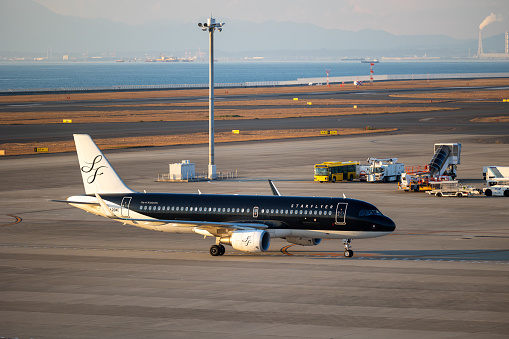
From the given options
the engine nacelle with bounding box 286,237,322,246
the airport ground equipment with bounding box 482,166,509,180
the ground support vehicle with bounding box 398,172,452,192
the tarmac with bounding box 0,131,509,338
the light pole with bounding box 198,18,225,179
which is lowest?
the tarmac with bounding box 0,131,509,338

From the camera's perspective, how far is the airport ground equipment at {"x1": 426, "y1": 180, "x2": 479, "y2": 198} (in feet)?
267

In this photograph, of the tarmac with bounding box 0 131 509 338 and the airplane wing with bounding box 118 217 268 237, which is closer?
the tarmac with bounding box 0 131 509 338

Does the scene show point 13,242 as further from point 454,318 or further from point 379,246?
point 454,318

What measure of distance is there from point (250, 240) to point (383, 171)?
157ft

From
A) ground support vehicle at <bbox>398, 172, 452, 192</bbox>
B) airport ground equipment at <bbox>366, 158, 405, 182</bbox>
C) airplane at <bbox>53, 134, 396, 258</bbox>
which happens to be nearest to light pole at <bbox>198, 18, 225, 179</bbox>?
airport ground equipment at <bbox>366, 158, 405, 182</bbox>

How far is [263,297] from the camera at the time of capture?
3969 cm

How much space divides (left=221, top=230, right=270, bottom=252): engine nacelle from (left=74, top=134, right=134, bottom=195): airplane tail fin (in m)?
10.4

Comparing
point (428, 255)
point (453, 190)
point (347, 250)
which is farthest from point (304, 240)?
point (453, 190)

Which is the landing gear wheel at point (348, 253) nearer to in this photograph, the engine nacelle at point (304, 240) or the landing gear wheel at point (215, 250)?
the engine nacelle at point (304, 240)

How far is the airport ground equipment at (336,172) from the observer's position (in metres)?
92.6

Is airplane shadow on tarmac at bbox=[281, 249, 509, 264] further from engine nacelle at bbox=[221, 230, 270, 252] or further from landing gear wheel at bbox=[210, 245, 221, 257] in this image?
landing gear wheel at bbox=[210, 245, 221, 257]

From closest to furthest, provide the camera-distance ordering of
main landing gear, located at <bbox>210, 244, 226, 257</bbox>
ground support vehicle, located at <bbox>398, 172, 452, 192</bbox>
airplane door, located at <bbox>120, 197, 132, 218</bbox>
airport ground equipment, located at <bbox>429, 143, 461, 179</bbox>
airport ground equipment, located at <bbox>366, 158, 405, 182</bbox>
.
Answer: main landing gear, located at <bbox>210, 244, 226, 257</bbox>, airplane door, located at <bbox>120, 197, 132, 218</bbox>, ground support vehicle, located at <bbox>398, 172, 452, 192</bbox>, airport ground equipment, located at <bbox>429, 143, 461, 179</bbox>, airport ground equipment, located at <bbox>366, 158, 405, 182</bbox>

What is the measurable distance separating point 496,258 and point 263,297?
1855 cm

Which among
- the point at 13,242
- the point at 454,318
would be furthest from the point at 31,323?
the point at 13,242
